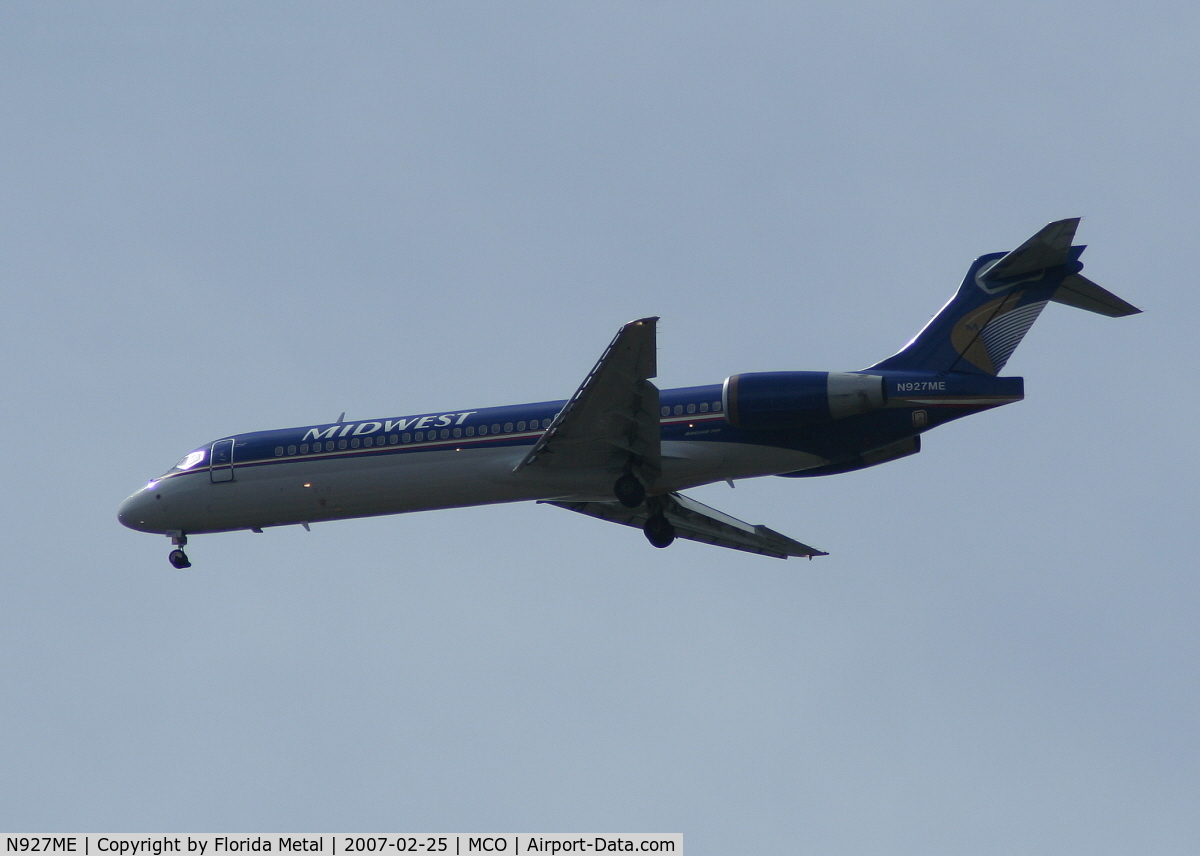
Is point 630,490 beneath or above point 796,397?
beneath

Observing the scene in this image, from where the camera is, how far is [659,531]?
100 feet

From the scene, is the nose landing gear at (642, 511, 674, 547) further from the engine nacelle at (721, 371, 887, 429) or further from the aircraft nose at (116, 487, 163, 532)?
the aircraft nose at (116, 487, 163, 532)

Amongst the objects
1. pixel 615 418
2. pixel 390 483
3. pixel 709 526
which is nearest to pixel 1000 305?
pixel 615 418

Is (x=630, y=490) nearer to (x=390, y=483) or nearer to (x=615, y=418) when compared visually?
(x=615, y=418)

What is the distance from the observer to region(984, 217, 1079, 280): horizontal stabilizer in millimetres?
25891

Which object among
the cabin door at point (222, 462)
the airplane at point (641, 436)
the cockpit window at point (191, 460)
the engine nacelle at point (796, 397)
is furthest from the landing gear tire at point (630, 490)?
the cockpit window at point (191, 460)

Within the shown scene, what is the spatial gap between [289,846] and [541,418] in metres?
9.30

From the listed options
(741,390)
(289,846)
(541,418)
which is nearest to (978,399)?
(741,390)

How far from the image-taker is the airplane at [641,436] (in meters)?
26.4

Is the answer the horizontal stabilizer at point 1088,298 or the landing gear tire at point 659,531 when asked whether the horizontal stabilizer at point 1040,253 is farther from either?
the landing gear tire at point 659,531

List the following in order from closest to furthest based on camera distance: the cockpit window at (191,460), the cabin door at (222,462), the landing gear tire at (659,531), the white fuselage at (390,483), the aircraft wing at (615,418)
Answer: the aircraft wing at (615,418) < the white fuselage at (390,483) < the cabin door at (222,462) < the landing gear tire at (659,531) < the cockpit window at (191,460)

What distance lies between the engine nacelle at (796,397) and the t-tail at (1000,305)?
1533mm

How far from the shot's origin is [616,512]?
1267 inches

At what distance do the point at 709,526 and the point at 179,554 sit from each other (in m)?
10.7
